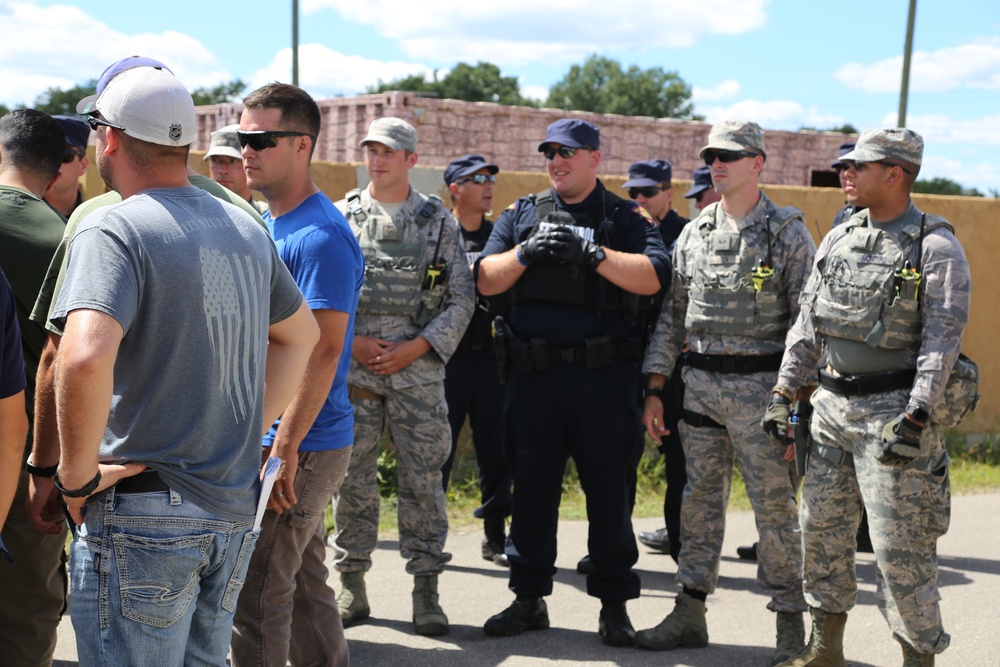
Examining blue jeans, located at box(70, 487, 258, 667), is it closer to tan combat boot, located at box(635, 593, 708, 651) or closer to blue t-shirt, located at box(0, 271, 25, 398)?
blue t-shirt, located at box(0, 271, 25, 398)

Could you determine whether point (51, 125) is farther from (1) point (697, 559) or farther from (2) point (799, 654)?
(2) point (799, 654)

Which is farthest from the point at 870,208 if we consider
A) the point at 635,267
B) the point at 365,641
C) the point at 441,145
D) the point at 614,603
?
the point at 441,145

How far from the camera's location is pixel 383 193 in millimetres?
5258

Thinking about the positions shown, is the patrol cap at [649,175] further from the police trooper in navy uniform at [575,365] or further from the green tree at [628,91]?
the green tree at [628,91]

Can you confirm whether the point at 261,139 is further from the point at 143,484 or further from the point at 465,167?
the point at 465,167

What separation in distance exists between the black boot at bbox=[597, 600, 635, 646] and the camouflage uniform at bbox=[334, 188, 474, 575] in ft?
2.59

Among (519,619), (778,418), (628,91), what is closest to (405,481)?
(519,619)

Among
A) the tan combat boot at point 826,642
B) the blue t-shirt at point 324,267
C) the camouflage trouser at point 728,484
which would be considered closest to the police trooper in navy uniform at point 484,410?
the camouflage trouser at point 728,484

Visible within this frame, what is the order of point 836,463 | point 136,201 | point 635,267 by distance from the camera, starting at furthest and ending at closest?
point 635,267 → point 836,463 → point 136,201

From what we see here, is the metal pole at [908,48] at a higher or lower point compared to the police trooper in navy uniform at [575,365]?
higher

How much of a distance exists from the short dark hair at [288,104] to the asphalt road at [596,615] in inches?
89.4

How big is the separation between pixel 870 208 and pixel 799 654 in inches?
73.1

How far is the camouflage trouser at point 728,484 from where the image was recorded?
4664 mm

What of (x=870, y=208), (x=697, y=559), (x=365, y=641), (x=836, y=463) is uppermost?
(x=870, y=208)
